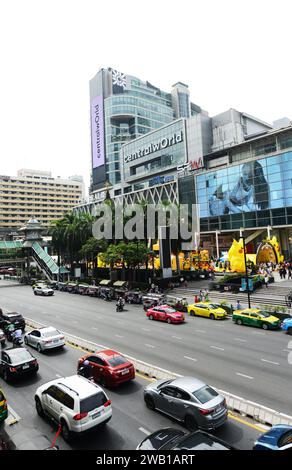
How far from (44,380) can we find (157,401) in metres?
6.37

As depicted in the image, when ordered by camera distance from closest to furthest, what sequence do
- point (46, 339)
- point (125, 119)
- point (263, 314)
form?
point (46, 339)
point (263, 314)
point (125, 119)

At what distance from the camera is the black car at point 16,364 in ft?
49.7

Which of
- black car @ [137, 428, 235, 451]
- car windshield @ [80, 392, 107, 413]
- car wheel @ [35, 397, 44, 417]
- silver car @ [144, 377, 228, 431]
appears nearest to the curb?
silver car @ [144, 377, 228, 431]

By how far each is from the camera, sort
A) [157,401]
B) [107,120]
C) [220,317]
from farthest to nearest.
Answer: [107,120]
[220,317]
[157,401]

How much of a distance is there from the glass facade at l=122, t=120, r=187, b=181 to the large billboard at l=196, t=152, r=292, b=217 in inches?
930

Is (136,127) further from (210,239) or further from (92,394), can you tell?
(92,394)

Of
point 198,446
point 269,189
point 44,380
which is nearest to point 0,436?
point 44,380

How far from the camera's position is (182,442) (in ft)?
26.7

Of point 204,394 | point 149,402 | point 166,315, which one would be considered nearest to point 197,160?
point 166,315

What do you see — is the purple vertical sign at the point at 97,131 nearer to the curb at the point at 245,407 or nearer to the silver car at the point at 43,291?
the silver car at the point at 43,291

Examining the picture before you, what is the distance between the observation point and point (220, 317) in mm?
28234

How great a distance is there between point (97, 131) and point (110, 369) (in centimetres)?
13590

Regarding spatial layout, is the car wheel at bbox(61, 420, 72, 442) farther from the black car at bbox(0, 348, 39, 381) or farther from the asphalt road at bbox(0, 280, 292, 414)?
the asphalt road at bbox(0, 280, 292, 414)
